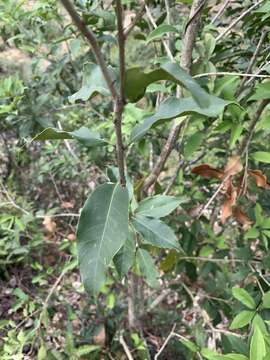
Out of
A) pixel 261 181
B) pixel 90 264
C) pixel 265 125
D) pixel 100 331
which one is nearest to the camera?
pixel 90 264

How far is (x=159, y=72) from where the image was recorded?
525mm

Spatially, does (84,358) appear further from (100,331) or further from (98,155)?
(98,155)

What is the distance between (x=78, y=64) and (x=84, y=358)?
3.84 ft

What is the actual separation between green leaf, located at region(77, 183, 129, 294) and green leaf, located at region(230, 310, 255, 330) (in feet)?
1.74

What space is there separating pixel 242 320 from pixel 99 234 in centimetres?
58

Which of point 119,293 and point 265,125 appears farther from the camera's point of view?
point 119,293

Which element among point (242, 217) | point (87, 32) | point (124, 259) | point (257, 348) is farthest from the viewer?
point (242, 217)

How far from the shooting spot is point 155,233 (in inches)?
33.9

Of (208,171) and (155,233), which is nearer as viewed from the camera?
(155,233)

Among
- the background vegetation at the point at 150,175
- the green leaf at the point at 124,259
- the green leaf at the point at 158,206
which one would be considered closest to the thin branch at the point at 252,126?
the background vegetation at the point at 150,175

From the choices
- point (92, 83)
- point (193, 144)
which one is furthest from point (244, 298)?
point (92, 83)

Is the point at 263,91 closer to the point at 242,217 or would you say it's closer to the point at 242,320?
the point at 242,217

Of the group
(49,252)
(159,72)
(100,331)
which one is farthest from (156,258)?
(159,72)

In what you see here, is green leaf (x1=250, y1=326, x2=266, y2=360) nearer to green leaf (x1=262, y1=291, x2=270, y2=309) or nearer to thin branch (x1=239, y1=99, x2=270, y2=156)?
green leaf (x1=262, y1=291, x2=270, y2=309)
